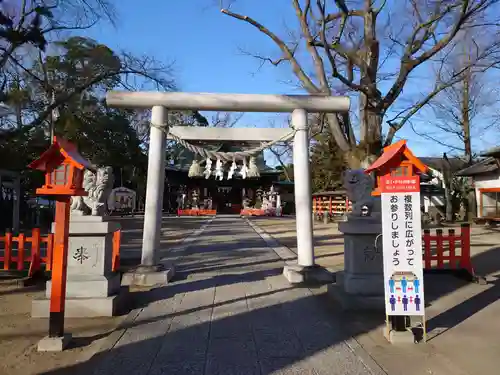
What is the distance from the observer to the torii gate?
781 centimetres

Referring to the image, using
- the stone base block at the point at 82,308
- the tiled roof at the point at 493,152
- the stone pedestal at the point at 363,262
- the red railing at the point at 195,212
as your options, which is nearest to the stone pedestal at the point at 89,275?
the stone base block at the point at 82,308

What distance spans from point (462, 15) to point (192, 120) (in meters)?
22.1

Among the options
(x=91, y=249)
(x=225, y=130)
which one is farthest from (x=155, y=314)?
(x=225, y=130)

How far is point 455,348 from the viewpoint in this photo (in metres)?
4.37

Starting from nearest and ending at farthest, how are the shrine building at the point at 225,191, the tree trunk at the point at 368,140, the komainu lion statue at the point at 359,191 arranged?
the komainu lion statue at the point at 359,191
the tree trunk at the point at 368,140
the shrine building at the point at 225,191

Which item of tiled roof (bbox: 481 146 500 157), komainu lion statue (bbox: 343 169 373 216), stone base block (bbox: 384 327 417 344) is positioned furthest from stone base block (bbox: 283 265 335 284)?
tiled roof (bbox: 481 146 500 157)

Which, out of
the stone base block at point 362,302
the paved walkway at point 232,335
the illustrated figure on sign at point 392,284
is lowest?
the paved walkway at point 232,335

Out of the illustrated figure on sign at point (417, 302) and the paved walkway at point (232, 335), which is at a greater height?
the illustrated figure on sign at point (417, 302)

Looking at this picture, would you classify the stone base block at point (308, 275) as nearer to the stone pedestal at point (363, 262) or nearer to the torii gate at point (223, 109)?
the torii gate at point (223, 109)

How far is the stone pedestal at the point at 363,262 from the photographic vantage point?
591cm

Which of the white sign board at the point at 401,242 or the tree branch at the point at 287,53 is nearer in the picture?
the white sign board at the point at 401,242

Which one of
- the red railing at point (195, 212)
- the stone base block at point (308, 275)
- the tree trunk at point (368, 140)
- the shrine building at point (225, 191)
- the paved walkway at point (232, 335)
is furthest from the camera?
the shrine building at point (225, 191)

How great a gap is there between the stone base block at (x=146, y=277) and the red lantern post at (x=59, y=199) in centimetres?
296

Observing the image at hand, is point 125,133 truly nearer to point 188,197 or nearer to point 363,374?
point 188,197
